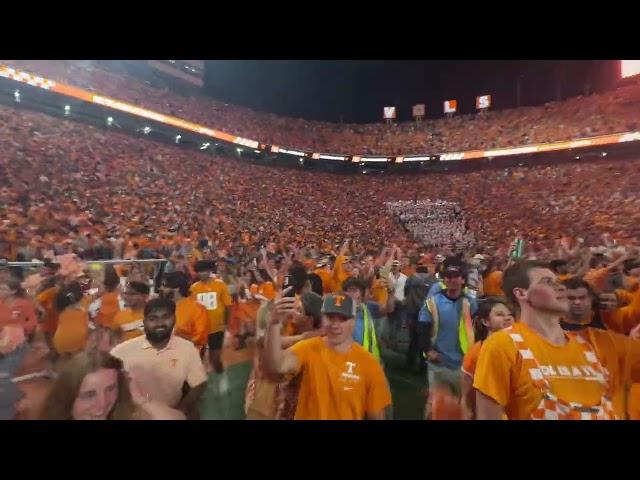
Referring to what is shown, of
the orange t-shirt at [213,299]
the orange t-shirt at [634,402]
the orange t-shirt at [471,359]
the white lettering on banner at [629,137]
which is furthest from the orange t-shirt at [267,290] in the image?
the white lettering on banner at [629,137]

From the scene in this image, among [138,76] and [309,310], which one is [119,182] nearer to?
[138,76]

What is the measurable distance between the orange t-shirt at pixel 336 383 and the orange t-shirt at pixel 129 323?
44.7 inches

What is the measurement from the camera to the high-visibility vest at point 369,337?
9.45 feet

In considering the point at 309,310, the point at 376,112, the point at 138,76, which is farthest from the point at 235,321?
the point at 376,112

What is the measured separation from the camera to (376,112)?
5.16 meters

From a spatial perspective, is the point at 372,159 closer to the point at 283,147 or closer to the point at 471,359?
the point at 283,147

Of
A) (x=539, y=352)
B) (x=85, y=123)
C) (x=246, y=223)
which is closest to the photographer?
(x=539, y=352)

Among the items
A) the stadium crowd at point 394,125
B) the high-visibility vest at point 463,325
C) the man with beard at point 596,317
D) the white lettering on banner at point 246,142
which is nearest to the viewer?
the man with beard at point 596,317

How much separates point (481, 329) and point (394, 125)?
10.7ft

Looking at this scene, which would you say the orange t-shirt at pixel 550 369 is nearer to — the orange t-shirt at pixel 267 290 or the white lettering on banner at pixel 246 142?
the orange t-shirt at pixel 267 290

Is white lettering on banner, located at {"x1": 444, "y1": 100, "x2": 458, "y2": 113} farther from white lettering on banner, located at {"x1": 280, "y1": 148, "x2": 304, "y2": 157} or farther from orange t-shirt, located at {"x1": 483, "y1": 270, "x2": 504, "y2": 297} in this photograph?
orange t-shirt, located at {"x1": 483, "y1": 270, "x2": 504, "y2": 297}

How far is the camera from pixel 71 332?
2.89 m

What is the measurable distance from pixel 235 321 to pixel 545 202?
11.6 feet

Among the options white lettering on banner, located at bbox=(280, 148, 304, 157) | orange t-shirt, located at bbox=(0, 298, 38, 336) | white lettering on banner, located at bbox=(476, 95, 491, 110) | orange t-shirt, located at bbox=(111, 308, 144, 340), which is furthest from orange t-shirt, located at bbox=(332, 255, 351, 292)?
white lettering on banner, located at bbox=(476, 95, 491, 110)
